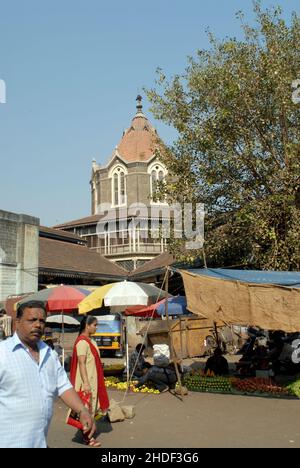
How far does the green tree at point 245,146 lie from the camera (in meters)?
13.4

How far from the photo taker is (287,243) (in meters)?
13.2

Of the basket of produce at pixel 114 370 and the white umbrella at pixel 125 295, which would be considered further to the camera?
the basket of produce at pixel 114 370

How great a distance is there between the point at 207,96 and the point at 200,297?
6775 millimetres

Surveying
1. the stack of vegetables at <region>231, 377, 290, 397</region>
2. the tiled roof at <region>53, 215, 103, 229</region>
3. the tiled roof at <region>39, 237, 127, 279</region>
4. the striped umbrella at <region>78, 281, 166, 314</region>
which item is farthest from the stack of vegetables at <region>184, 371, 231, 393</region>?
the tiled roof at <region>53, 215, 103, 229</region>

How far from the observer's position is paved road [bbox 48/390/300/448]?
7.12 m

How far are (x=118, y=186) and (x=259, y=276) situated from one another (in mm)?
38948

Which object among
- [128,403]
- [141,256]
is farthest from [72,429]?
[141,256]

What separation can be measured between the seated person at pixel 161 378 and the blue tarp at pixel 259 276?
2564mm

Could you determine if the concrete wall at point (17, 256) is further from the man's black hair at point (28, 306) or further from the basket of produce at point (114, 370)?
the man's black hair at point (28, 306)

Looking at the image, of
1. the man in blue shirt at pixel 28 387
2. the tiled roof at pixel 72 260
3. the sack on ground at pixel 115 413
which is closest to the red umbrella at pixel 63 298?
the sack on ground at pixel 115 413

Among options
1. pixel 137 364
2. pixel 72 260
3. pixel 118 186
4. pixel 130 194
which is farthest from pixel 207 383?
pixel 118 186

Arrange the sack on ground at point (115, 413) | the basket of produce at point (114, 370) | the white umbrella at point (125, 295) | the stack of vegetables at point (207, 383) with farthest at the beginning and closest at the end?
1. the basket of produce at point (114, 370)
2. the white umbrella at point (125, 295)
3. the stack of vegetables at point (207, 383)
4. the sack on ground at point (115, 413)

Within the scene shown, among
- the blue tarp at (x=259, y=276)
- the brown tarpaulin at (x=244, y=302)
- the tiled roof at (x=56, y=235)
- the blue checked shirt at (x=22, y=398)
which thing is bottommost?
the blue checked shirt at (x=22, y=398)

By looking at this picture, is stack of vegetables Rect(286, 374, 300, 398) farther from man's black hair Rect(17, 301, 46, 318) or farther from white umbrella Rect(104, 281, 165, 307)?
man's black hair Rect(17, 301, 46, 318)
